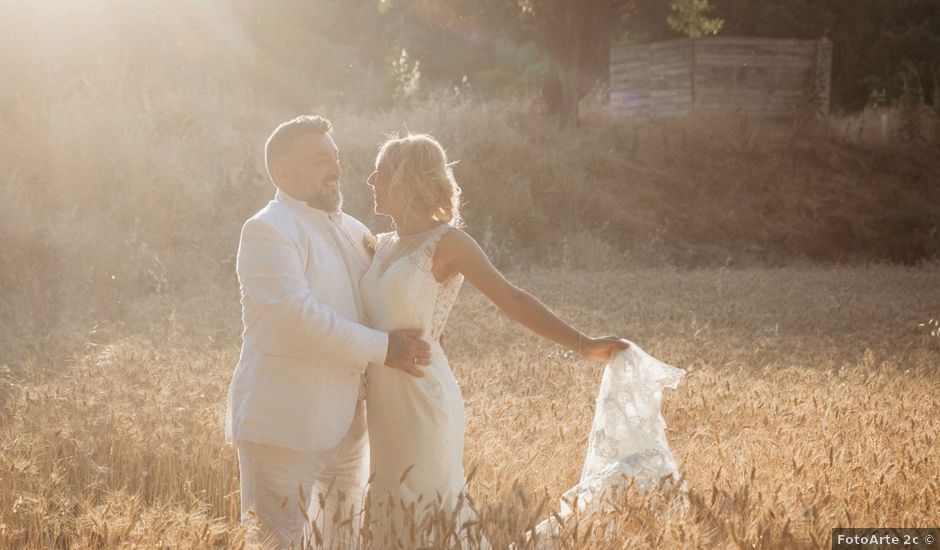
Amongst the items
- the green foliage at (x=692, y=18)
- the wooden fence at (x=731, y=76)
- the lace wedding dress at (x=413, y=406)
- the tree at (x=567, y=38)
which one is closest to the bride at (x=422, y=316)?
the lace wedding dress at (x=413, y=406)

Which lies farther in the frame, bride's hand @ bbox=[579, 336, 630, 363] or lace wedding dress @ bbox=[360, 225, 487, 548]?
bride's hand @ bbox=[579, 336, 630, 363]

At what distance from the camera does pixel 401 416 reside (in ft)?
15.9

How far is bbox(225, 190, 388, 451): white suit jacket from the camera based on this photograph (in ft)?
15.1

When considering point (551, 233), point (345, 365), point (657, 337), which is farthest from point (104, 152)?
point (345, 365)

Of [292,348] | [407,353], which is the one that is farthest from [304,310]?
[407,353]

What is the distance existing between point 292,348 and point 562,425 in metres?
2.27

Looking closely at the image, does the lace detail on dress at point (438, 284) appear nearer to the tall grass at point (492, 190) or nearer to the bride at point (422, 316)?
the bride at point (422, 316)

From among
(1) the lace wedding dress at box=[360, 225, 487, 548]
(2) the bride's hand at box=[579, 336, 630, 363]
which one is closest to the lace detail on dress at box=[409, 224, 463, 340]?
(1) the lace wedding dress at box=[360, 225, 487, 548]

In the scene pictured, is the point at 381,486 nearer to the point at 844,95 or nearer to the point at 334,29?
the point at 844,95

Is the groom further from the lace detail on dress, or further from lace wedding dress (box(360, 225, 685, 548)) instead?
the lace detail on dress

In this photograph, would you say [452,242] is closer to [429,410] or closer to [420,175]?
[420,175]

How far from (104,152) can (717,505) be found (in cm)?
1628

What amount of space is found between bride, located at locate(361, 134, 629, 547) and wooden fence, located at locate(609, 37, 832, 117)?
1980 centimetres

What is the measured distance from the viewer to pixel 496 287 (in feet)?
16.2
